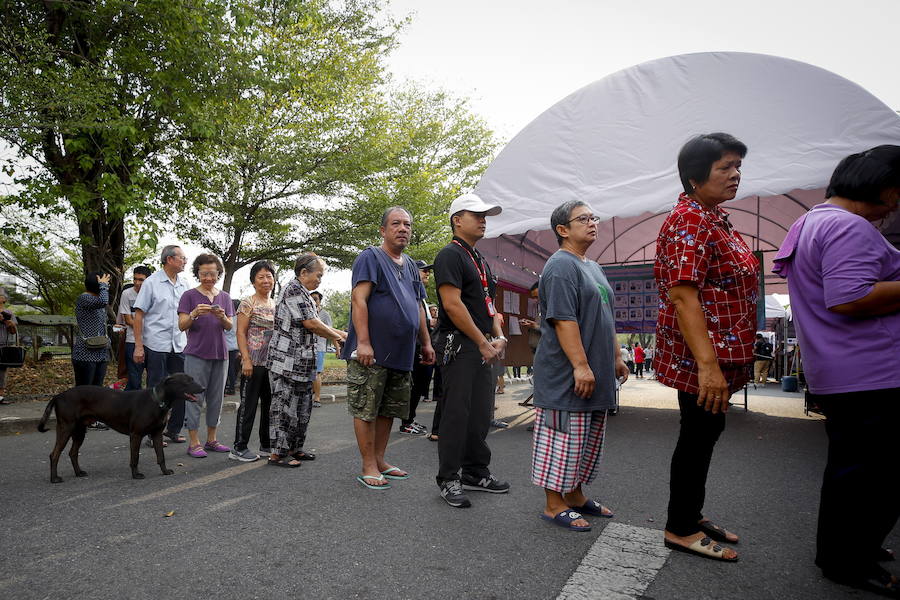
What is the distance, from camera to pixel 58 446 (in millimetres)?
4160

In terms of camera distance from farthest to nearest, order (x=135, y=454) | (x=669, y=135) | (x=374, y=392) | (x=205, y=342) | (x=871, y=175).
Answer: (x=669, y=135) → (x=205, y=342) → (x=135, y=454) → (x=374, y=392) → (x=871, y=175)

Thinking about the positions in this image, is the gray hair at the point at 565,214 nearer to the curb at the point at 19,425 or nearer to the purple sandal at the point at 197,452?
the purple sandal at the point at 197,452

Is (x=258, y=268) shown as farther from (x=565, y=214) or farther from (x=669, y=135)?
(x=669, y=135)

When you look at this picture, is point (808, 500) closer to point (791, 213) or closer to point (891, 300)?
point (891, 300)

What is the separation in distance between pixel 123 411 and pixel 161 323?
1.38 m

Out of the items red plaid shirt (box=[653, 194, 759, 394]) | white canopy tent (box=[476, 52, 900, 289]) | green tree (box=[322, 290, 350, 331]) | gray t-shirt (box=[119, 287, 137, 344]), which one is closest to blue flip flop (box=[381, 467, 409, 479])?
red plaid shirt (box=[653, 194, 759, 394])

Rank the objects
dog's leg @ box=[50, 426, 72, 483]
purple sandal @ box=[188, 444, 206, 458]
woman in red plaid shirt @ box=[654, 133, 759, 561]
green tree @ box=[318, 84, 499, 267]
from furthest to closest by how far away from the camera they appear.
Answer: green tree @ box=[318, 84, 499, 267], purple sandal @ box=[188, 444, 206, 458], dog's leg @ box=[50, 426, 72, 483], woman in red plaid shirt @ box=[654, 133, 759, 561]

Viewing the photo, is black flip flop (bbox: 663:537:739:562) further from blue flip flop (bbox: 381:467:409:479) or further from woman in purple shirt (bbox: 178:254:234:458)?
woman in purple shirt (bbox: 178:254:234:458)

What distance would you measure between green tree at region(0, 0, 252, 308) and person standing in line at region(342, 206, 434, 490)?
254 inches

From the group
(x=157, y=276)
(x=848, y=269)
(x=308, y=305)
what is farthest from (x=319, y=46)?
(x=848, y=269)

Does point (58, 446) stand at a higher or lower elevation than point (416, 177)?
lower

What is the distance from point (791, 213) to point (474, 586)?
9.51 meters

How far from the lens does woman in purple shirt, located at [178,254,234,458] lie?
5.09 meters

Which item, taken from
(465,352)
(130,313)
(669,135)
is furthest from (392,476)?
(669,135)
